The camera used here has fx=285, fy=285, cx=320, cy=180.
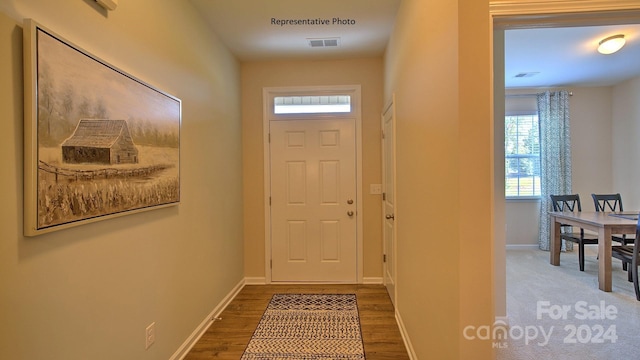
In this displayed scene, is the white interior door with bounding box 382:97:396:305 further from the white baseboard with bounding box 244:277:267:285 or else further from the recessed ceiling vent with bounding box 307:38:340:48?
the white baseboard with bounding box 244:277:267:285

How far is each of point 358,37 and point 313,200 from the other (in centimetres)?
188

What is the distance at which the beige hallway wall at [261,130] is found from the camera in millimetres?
3465

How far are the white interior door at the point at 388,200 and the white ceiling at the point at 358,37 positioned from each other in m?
0.79

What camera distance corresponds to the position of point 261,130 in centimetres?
355

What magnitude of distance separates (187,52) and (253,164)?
1.57 meters

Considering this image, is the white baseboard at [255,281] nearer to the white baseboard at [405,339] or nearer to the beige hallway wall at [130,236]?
the beige hallway wall at [130,236]

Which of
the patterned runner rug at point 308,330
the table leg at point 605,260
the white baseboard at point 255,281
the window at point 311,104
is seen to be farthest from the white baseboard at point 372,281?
the table leg at point 605,260

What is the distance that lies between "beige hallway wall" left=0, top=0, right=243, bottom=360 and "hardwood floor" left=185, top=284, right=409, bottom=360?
0.19m

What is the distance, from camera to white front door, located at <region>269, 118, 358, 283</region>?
3.50m

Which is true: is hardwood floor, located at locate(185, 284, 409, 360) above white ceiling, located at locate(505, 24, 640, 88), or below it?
below

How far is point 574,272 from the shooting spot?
3.66m

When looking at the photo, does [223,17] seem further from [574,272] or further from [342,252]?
[574,272]

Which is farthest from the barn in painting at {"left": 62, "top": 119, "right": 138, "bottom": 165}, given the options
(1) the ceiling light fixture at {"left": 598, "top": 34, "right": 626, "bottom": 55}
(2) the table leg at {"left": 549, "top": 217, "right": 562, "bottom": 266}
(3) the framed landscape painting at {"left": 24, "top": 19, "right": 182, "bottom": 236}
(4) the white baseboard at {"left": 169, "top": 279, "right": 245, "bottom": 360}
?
(2) the table leg at {"left": 549, "top": 217, "right": 562, "bottom": 266}

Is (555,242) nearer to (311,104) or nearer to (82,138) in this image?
(311,104)
